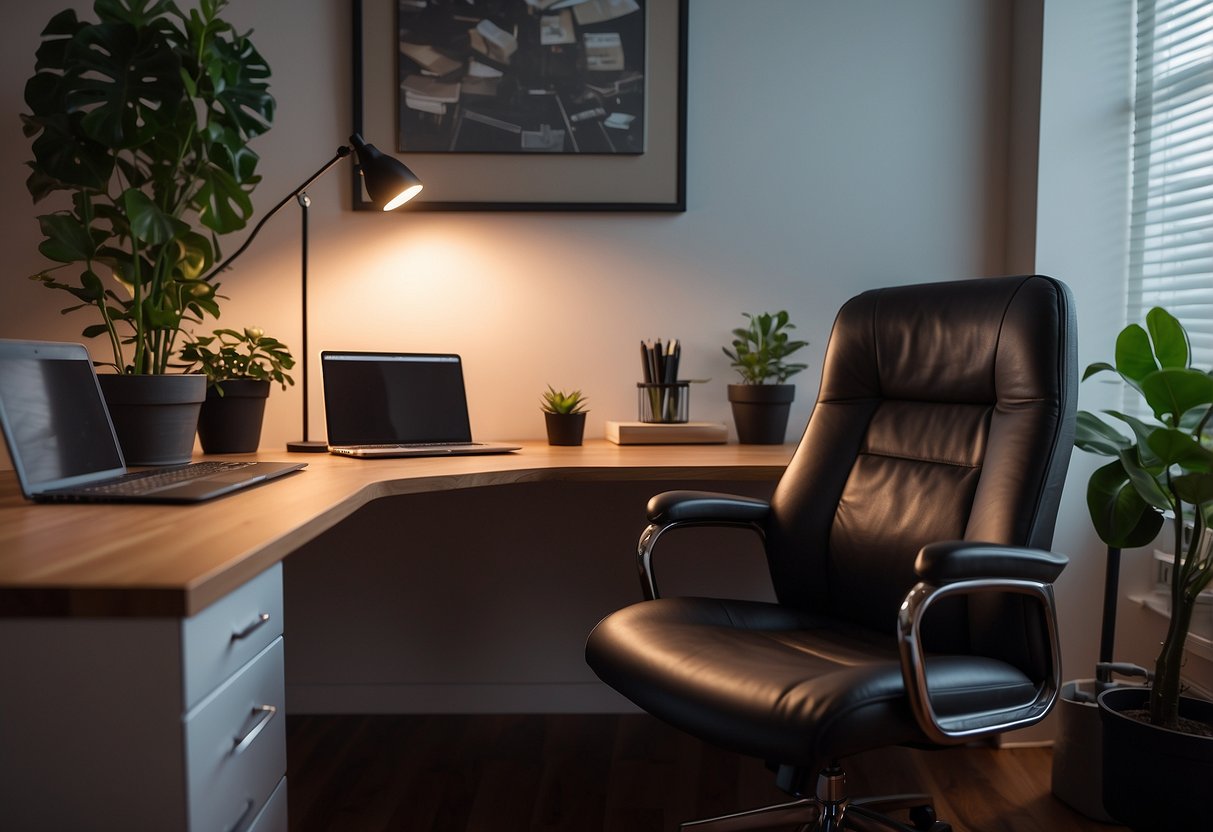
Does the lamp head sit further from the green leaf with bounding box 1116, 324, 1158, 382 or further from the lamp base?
the green leaf with bounding box 1116, 324, 1158, 382

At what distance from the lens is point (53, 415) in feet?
Answer: 4.94

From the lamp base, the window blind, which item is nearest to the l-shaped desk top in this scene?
the lamp base

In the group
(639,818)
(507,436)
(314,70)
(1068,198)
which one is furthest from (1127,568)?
(314,70)

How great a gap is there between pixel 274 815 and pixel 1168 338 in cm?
174

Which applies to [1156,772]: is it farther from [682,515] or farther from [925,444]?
[682,515]

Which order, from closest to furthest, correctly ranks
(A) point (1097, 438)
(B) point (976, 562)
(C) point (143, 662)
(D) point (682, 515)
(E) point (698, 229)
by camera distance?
Answer: (C) point (143, 662), (B) point (976, 562), (D) point (682, 515), (A) point (1097, 438), (E) point (698, 229)

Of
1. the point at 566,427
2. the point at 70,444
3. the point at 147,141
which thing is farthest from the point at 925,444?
the point at 147,141

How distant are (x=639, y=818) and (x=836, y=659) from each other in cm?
69

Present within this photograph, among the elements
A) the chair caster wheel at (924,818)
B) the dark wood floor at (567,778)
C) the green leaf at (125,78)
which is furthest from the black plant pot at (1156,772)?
the green leaf at (125,78)

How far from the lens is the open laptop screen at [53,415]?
140cm

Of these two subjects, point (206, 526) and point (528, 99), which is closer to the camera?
point (206, 526)

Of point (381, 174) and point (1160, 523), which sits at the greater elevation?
point (381, 174)

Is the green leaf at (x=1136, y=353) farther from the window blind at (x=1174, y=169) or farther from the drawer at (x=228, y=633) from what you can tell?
the drawer at (x=228, y=633)

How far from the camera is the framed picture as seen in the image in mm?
2463
